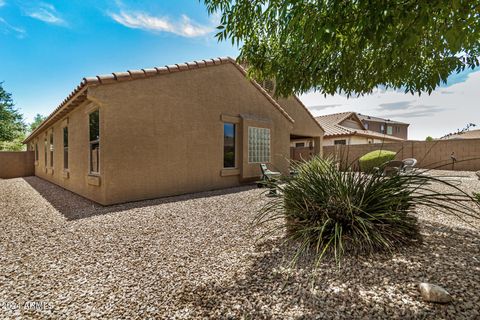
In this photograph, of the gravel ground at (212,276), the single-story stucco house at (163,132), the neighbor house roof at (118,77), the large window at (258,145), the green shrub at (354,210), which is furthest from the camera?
the large window at (258,145)

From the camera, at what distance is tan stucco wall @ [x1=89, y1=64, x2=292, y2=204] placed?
6496mm

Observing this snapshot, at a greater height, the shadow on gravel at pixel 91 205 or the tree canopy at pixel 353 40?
the tree canopy at pixel 353 40

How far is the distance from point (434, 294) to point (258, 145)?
344 inches

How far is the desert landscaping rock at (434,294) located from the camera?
1971 millimetres

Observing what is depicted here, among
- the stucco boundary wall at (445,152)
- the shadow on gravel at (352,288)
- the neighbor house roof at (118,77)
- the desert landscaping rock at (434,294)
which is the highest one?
the neighbor house roof at (118,77)

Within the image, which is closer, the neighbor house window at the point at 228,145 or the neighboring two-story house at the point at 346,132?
the neighbor house window at the point at 228,145

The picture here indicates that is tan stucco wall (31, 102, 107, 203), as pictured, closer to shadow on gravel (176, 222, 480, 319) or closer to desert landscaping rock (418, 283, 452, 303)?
shadow on gravel (176, 222, 480, 319)

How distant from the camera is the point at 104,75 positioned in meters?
6.18

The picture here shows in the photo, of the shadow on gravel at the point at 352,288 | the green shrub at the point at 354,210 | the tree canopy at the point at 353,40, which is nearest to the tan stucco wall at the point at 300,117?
the tree canopy at the point at 353,40

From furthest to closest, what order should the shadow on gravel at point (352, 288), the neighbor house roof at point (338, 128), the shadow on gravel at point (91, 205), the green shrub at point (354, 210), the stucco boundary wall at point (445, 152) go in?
the neighbor house roof at point (338, 128) < the stucco boundary wall at point (445, 152) < the shadow on gravel at point (91, 205) < the green shrub at point (354, 210) < the shadow on gravel at point (352, 288)

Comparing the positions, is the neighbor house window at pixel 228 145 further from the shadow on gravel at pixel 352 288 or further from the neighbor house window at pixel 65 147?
the neighbor house window at pixel 65 147

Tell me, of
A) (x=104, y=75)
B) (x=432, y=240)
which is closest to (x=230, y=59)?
(x=104, y=75)

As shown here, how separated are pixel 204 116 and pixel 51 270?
6504 mm

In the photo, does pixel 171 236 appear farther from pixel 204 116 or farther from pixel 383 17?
pixel 204 116
